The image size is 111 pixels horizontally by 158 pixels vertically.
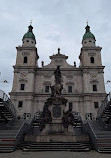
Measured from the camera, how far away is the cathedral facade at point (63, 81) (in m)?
38.0

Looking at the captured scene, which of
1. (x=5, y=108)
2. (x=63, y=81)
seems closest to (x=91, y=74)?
(x=63, y=81)

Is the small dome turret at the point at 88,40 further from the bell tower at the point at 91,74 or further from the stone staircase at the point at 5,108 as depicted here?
the stone staircase at the point at 5,108

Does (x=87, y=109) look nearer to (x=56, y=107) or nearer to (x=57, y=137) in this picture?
(x=56, y=107)

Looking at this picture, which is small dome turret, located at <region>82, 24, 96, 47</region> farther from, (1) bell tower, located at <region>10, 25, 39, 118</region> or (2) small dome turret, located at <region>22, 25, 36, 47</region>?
(2) small dome turret, located at <region>22, 25, 36, 47</region>

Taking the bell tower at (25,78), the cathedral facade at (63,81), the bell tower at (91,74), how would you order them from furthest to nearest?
the bell tower at (91,74), the cathedral facade at (63,81), the bell tower at (25,78)

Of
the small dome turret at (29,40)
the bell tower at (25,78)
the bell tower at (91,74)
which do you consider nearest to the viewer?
the bell tower at (25,78)

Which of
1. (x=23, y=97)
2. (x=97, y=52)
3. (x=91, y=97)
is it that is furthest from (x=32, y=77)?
(x=97, y=52)

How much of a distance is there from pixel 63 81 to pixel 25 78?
29.2ft

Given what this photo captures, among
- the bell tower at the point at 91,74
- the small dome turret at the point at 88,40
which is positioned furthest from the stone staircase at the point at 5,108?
the small dome turret at the point at 88,40

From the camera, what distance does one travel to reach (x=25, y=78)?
41.2 m

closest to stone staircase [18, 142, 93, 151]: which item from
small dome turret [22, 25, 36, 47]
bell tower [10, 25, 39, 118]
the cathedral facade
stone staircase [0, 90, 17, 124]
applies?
stone staircase [0, 90, 17, 124]

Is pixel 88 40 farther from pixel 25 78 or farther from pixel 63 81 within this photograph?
pixel 25 78

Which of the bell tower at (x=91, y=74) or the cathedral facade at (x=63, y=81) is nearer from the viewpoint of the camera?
the cathedral facade at (x=63, y=81)

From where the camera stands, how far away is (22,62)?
43656 millimetres
